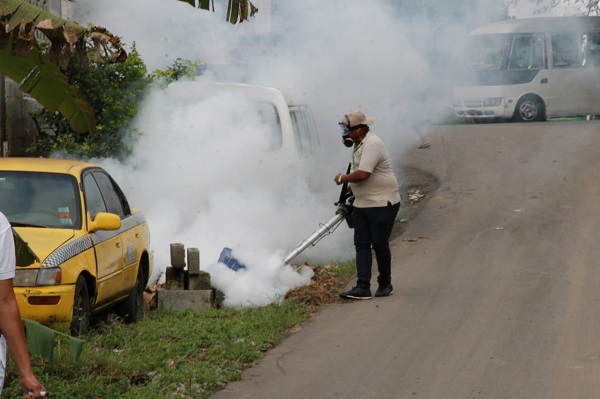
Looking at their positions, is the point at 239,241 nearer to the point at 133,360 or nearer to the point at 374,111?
the point at 133,360

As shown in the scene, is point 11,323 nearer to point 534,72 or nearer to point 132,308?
point 132,308

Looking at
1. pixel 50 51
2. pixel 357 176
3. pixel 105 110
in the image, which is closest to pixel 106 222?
pixel 357 176

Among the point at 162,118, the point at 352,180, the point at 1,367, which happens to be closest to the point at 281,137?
the point at 162,118

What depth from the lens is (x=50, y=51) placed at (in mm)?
6020

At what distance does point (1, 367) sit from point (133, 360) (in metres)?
3.11

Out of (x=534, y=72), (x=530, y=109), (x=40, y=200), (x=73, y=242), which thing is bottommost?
(x=73, y=242)

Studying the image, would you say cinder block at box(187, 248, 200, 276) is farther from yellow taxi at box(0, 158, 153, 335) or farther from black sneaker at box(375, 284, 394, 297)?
black sneaker at box(375, 284, 394, 297)

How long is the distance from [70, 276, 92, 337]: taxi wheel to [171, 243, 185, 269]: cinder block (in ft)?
5.52

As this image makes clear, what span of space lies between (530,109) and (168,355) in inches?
789

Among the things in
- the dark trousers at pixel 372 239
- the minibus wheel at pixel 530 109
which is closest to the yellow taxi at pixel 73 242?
the dark trousers at pixel 372 239

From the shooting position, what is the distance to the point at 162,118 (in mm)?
13391

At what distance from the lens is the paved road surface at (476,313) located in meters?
7.57

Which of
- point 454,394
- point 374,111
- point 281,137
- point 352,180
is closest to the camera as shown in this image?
point 454,394

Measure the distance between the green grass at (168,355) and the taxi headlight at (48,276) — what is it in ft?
1.43
